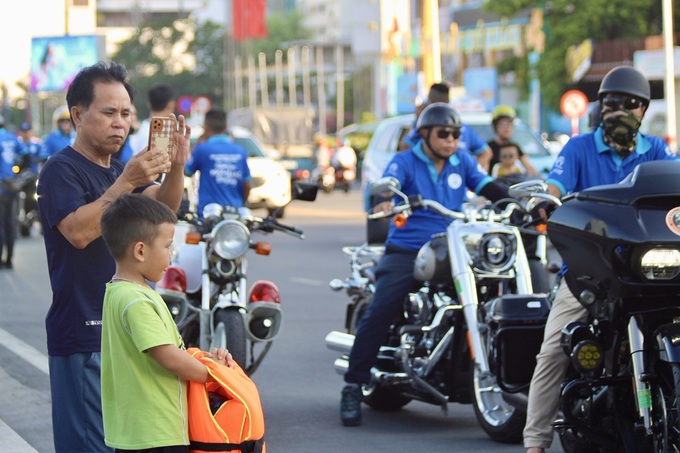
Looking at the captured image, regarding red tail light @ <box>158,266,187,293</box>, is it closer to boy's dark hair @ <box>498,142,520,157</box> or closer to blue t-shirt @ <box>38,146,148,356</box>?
blue t-shirt @ <box>38,146,148,356</box>

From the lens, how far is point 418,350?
26.6ft

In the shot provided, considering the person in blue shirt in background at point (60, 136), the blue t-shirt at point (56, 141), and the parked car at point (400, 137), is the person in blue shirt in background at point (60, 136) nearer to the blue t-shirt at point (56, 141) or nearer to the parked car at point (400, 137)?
the blue t-shirt at point (56, 141)

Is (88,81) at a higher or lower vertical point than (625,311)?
higher

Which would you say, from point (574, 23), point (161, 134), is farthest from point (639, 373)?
point (574, 23)

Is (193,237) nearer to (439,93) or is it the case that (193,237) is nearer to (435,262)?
(435,262)

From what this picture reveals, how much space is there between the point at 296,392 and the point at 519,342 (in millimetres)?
3146

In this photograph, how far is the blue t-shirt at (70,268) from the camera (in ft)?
16.4

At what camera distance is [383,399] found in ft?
28.7

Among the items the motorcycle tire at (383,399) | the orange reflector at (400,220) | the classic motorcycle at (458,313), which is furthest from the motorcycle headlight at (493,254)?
the motorcycle tire at (383,399)

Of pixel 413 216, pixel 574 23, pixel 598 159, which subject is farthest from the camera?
pixel 574 23

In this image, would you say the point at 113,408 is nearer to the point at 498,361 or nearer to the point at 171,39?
the point at 498,361

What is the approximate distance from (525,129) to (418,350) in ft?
42.6

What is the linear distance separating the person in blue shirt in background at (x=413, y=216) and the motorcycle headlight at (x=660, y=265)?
273cm

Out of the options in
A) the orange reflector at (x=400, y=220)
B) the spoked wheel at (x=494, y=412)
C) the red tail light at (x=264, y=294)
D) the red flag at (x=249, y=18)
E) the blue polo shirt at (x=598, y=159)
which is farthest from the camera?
the red flag at (x=249, y=18)
